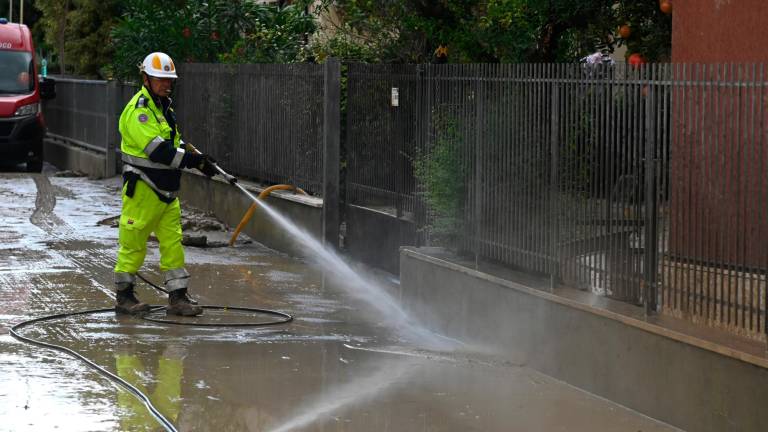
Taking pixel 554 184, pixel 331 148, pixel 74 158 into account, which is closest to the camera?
pixel 554 184

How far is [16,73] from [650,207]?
18.4 meters

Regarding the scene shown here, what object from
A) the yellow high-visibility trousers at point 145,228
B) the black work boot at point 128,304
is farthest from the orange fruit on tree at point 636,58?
the black work boot at point 128,304

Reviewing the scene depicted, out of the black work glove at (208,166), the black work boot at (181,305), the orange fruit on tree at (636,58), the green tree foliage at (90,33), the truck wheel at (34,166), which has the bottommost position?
the black work boot at (181,305)

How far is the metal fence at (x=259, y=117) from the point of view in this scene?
14.0 metres

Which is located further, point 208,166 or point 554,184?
point 208,166

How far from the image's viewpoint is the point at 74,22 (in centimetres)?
3641

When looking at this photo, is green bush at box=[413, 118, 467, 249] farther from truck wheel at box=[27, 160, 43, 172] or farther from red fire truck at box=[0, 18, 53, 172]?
truck wheel at box=[27, 160, 43, 172]

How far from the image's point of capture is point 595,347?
7.52 meters

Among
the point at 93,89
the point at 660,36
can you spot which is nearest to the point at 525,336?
A: the point at 660,36

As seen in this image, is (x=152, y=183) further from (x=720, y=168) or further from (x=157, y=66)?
(x=720, y=168)

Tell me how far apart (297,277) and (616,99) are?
5349 mm

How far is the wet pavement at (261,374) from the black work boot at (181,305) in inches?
4.7

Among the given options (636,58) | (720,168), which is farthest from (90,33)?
(720,168)

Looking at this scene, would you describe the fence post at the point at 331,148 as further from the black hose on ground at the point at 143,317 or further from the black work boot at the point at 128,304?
the black work boot at the point at 128,304
